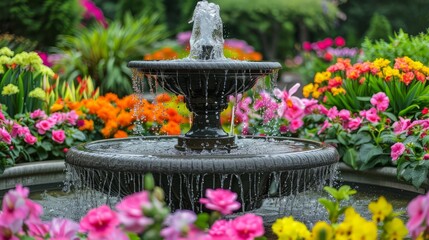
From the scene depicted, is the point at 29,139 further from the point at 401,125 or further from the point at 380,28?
the point at 380,28

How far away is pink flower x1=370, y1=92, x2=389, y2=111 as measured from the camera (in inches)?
259

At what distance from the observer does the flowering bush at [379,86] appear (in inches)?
270

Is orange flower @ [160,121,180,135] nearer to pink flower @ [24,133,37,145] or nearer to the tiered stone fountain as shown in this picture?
pink flower @ [24,133,37,145]

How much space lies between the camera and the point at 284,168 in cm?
468

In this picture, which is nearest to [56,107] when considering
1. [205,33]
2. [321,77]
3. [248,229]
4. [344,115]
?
[205,33]

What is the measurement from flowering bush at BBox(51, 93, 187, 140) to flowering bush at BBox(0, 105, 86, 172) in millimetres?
216

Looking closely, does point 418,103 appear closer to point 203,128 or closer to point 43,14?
point 203,128

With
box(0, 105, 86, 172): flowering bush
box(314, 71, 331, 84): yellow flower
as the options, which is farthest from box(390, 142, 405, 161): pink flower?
box(0, 105, 86, 172): flowering bush

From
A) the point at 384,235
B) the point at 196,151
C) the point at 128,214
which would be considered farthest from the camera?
the point at 196,151

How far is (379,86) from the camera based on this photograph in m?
7.11

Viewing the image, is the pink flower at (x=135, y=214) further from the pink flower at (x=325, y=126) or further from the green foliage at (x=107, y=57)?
the green foliage at (x=107, y=57)

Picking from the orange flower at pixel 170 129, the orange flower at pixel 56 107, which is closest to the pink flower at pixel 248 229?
the orange flower at pixel 170 129

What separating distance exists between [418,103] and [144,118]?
105 inches

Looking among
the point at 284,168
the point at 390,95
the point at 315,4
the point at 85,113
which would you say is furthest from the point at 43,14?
the point at 315,4
